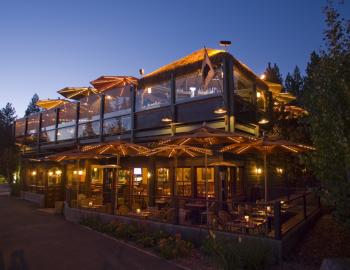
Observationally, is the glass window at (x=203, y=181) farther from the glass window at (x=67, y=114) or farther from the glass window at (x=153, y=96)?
the glass window at (x=67, y=114)

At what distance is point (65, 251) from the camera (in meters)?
8.63

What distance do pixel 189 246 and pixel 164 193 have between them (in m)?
7.17

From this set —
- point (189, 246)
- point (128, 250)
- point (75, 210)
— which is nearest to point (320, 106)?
point (189, 246)

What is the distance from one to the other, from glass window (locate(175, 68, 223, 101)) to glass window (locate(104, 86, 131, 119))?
4.16 m

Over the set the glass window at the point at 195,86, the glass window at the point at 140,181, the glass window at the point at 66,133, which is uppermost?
the glass window at the point at 195,86

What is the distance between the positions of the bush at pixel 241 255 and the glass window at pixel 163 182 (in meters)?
8.60

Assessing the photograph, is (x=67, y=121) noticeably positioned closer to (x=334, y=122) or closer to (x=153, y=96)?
(x=153, y=96)

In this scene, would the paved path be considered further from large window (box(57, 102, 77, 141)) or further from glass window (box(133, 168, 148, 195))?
large window (box(57, 102, 77, 141))

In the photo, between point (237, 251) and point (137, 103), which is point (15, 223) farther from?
point (237, 251)

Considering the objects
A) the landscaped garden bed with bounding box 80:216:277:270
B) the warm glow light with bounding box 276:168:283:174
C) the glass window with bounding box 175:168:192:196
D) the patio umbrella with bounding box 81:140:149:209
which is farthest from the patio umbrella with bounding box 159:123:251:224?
the warm glow light with bounding box 276:168:283:174

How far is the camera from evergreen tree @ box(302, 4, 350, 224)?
17.9 feet

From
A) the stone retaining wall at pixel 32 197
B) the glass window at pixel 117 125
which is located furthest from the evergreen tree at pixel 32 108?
the glass window at pixel 117 125

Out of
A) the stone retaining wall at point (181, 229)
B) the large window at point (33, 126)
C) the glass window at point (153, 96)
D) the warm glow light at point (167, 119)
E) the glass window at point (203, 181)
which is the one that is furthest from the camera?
the large window at point (33, 126)

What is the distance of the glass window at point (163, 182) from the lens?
15652 millimetres
